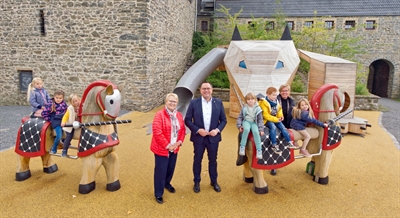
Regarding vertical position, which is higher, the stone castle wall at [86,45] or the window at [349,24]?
the window at [349,24]

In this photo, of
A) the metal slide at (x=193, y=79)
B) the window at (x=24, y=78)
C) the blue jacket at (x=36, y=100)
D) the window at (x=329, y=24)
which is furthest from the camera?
the window at (x=329, y=24)

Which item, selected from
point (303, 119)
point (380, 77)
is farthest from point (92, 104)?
point (380, 77)

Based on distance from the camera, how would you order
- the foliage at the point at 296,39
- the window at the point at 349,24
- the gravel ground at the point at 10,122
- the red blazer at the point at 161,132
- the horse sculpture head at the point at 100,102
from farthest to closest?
the window at the point at 349,24, the foliage at the point at 296,39, the gravel ground at the point at 10,122, the horse sculpture head at the point at 100,102, the red blazer at the point at 161,132

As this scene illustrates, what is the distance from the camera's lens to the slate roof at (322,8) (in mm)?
18500

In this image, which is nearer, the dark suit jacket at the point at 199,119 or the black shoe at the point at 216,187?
the dark suit jacket at the point at 199,119

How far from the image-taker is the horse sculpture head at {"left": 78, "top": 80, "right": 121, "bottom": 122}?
12.4ft

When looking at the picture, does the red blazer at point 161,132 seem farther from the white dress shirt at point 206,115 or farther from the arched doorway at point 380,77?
the arched doorway at point 380,77

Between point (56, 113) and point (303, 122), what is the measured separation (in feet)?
12.6

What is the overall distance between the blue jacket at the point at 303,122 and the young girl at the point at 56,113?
360 centimetres

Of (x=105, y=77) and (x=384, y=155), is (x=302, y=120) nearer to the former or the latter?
(x=384, y=155)

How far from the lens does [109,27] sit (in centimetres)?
1041

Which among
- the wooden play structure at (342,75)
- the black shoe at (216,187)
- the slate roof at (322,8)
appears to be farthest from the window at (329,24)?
the black shoe at (216,187)

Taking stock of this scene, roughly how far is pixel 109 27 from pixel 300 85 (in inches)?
361

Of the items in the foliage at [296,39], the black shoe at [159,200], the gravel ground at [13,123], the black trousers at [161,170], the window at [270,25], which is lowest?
the black shoe at [159,200]
